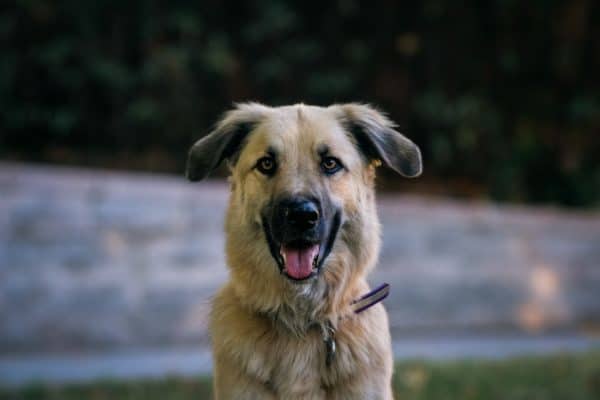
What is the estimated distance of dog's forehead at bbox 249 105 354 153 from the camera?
401 cm

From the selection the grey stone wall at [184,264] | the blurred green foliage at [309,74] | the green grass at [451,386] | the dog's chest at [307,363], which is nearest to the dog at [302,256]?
the dog's chest at [307,363]

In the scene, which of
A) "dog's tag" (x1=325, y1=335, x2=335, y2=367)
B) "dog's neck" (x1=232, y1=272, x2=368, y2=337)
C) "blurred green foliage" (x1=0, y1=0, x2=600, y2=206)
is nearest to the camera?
"dog's tag" (x1=325, y1=335, x2=335, y2=367)

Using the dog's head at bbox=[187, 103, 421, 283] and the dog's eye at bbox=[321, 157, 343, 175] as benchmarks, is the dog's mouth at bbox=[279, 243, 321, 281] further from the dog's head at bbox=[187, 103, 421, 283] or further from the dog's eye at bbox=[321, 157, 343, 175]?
the dog's eye at bbox=[321, 157, 343, 175]

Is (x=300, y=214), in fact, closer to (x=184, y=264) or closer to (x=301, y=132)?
(x=301, y=132)

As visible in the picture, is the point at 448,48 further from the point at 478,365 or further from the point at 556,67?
the point at 478,365

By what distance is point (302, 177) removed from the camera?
3.90 metres

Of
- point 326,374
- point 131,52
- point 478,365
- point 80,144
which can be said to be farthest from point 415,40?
point 326,374

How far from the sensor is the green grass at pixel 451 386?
6.91 meters

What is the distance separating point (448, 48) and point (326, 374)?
27.5 feet

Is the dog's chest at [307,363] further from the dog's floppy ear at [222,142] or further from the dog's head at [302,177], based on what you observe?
the dog's floppy ear at [222,142]

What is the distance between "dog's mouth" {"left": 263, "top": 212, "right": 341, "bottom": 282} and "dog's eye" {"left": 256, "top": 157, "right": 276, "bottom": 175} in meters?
0.29

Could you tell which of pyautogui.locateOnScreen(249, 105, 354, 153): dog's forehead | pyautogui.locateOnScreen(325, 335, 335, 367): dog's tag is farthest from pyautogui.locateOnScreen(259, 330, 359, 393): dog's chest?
pyautogui.locateOnScreen(249, 105, 354, 153): dog's forehead

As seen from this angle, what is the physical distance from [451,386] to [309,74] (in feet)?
17.6

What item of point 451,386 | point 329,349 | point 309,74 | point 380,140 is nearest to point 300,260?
point 329,349
